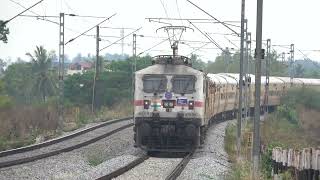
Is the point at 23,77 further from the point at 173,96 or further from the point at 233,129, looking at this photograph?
the point at 173,96

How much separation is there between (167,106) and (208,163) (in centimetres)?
304

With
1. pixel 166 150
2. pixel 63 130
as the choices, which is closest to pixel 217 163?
pixel 166 150

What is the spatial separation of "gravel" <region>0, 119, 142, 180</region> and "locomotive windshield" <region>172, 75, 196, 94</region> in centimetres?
259

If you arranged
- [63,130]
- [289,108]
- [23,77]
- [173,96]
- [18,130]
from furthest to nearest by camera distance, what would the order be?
[23,77]
[289,108]
[63,130]
[18,130]
[173,96]

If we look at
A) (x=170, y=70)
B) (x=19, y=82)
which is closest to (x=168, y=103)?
(x=170, y=70)

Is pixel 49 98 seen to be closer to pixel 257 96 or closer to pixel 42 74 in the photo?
pixel 42 74

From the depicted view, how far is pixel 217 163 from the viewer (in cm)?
1939

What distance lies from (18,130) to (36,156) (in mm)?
9894

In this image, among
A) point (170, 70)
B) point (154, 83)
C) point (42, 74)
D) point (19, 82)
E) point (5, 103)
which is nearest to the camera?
point (154, 83)

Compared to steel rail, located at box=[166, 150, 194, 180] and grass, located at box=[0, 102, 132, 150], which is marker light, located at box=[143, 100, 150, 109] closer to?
steel rail, located at box=[166, 150, 194, 180]

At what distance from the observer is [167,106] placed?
2117 cm

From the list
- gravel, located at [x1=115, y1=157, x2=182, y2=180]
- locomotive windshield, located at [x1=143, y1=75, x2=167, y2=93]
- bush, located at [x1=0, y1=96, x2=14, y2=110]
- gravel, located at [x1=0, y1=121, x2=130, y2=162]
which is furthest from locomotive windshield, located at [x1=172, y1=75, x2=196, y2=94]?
bush, located at [x1=0, y1=96, x2=14, y2=110]

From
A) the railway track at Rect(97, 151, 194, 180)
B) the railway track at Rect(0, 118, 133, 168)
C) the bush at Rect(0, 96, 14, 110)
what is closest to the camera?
the railway track at Rect(97, 151, 194, 180)

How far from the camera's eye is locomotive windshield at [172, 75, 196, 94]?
21.3 meters
